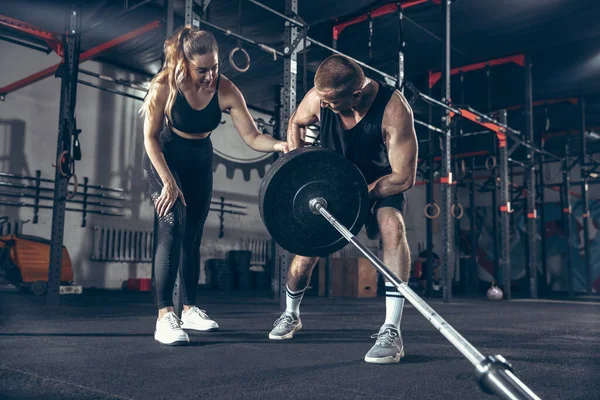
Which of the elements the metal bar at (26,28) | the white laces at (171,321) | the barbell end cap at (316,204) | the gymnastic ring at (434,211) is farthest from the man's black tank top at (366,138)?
the gymnastic ring at (434,211)

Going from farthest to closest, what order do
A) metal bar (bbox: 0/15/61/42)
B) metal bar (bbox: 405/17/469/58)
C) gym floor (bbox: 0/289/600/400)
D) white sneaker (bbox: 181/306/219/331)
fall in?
metal bar (bbox: 405/17/469/58), metal bar (bbox: 0/15/61/42), white sneaker (bbox: 181/306/219/331), gym floor (bbox: 0/289/600/400)

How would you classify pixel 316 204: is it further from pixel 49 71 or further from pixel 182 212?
pixel 49 71

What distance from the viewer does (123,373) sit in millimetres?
1349

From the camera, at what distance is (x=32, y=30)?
4.99 m

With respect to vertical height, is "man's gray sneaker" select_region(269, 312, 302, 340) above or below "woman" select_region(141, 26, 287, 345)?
below

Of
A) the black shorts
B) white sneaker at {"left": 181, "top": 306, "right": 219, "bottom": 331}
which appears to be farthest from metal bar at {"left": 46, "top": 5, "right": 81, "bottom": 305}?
the black shorts

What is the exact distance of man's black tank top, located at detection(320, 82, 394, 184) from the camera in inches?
74.0

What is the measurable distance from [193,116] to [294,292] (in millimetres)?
798

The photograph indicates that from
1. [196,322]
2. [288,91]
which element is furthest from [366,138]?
[288,91]

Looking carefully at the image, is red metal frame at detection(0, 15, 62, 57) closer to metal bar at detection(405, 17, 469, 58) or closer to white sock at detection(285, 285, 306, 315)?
metal bar at detection(405, 17, 469, 58)

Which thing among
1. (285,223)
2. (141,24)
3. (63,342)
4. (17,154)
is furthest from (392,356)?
(17,154)

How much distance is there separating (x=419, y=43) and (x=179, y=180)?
5.61 metres

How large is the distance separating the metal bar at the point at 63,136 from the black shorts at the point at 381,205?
2.61 meters

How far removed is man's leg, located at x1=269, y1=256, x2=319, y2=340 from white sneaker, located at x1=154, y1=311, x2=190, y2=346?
0.38 meters
